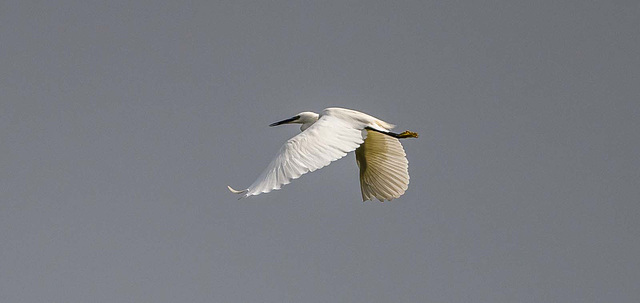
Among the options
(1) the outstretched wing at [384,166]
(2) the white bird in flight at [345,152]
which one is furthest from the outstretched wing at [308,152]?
(1) the outstretched wing at [384,166]

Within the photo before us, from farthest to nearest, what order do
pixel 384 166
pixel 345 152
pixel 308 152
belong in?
pixel 384 166, pixel 345 152, pixel 308 152

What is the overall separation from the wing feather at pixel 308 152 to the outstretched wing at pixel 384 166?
227 cm

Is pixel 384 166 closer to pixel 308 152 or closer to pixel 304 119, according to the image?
pixel 304 119

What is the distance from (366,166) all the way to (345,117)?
229 cm

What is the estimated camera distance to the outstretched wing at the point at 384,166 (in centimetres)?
1855

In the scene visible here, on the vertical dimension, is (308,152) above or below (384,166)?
above

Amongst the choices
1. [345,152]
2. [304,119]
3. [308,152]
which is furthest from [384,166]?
[308,152]

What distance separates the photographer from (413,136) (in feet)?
57.9

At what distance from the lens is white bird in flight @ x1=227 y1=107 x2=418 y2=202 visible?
45.3ft

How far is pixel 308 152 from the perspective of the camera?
14516mm

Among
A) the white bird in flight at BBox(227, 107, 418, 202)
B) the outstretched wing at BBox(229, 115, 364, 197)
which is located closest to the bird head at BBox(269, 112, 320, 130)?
the white bird in flight at BBox(227, 107, 418, 202)

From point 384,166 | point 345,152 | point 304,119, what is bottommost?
point 384,166

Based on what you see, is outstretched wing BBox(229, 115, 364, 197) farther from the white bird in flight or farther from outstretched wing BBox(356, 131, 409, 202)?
outstretched wing BBox(356, 131, 409, 202)

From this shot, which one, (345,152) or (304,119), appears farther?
(304,119)
